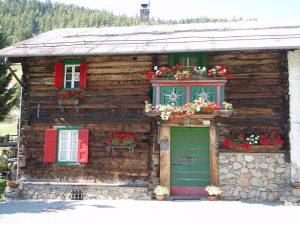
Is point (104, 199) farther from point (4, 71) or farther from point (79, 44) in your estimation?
point (4, 71)

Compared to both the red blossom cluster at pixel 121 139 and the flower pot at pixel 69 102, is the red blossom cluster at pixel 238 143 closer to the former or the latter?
the red blossom cluster at pixel 121 139

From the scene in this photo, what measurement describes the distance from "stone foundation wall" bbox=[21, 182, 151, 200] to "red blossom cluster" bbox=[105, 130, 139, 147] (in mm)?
1627

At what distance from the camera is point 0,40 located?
23203 mm

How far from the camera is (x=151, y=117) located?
1359 centimetres

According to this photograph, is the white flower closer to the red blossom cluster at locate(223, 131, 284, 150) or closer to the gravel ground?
the gravel ground

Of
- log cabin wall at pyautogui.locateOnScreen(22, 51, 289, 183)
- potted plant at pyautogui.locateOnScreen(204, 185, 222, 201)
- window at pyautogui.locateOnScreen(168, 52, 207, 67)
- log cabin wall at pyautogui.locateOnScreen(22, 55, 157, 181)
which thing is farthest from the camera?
log cabin wall at pyautogui.locateOnScreen(22, 55, 157, 181)

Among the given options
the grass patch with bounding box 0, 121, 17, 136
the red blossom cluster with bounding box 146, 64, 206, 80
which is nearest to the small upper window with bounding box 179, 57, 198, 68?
the red blossom cluster with bounding box 146, 64, 206, 80

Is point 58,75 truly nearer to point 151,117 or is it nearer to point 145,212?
point 151,117

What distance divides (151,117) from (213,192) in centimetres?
357

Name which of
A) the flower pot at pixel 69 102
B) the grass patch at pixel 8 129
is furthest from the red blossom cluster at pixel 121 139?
the grass patch at pixel 8 129

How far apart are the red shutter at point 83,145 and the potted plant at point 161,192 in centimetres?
301

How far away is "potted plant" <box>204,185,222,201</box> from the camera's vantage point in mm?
12469

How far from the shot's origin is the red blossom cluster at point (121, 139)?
13.6 m

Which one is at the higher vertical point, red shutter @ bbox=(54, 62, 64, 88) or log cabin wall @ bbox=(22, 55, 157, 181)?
red shutter @ bbox=(54, 62, 64, 88)
